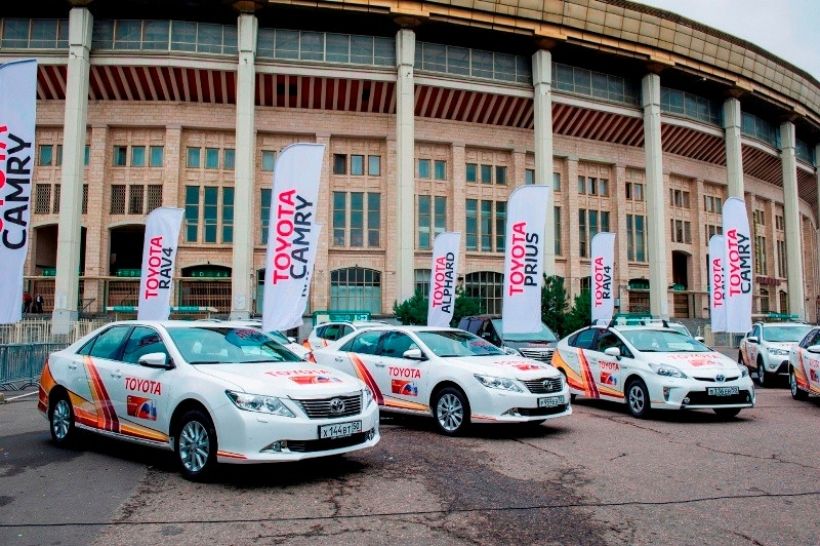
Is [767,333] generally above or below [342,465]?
above

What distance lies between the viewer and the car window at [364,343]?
9.85m

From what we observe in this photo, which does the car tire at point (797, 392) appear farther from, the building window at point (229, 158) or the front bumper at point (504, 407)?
the building window at point (229, 158)

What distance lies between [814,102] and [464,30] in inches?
1217

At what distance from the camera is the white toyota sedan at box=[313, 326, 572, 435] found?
26.9 feet

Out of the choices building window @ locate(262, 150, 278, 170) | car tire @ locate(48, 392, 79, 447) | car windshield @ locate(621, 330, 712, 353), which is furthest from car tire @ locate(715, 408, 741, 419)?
building window @ locate(262, 150, 278, 170)

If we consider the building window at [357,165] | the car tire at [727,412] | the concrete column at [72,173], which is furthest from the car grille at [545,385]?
the building window at [357,165]

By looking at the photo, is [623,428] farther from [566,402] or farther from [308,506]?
[308,506]

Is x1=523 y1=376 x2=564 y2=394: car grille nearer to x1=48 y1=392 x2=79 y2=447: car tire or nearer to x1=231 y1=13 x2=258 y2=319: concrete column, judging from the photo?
x1=48 y1=392 x2=79 y2=447: car tire

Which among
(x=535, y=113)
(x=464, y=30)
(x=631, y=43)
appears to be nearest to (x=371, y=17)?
(x=464, y=30)

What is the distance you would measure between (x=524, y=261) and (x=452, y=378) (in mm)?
7546

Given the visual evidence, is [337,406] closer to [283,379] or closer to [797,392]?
[283,379]

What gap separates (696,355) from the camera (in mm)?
10406

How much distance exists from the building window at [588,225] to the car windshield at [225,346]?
37382 mm

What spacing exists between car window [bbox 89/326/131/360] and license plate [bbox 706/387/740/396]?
8.09 metres
